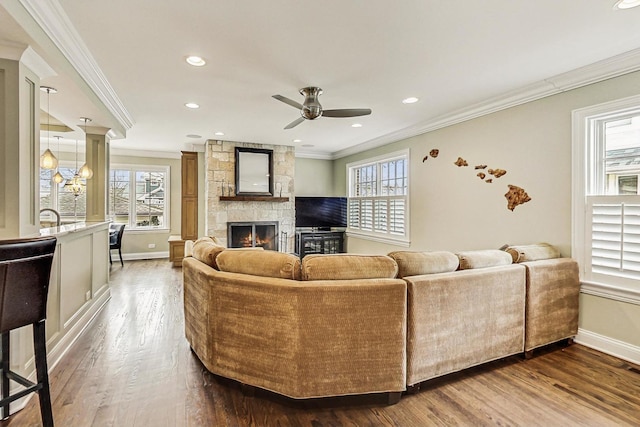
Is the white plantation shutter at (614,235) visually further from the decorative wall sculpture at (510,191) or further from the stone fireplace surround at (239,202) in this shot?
the stone fireplace surround at (239,202)

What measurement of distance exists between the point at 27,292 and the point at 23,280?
72 millimetres

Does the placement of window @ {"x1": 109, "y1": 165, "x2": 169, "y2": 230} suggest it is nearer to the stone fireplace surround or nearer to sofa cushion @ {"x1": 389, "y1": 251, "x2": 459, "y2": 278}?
the stone fireplace surround

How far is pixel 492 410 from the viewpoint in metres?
2.02

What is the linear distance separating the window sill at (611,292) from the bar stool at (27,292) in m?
4.11

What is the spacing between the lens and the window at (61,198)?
21.9 ft

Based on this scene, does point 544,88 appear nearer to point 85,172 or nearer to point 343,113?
point 343,113

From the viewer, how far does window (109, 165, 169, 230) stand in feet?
24.1

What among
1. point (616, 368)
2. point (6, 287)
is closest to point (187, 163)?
point (6, 287)

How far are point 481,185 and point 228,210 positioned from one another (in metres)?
4.42

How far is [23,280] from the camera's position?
1.61m

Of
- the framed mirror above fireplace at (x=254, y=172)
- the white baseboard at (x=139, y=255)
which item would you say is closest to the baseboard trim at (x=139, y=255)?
the white baseboard at (x=139, y=255)

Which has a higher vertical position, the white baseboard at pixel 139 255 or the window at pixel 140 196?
the window at pixel 140 196

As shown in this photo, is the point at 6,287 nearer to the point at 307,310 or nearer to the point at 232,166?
the point at 307,310

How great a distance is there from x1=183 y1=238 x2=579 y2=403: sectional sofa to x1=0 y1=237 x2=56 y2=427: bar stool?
2.88 feet
